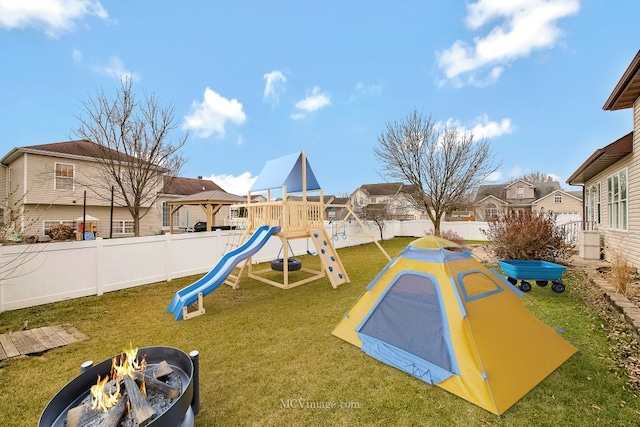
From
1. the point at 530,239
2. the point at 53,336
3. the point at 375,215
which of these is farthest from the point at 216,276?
the point at 375,215

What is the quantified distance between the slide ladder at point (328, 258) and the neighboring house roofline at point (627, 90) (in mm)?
6984

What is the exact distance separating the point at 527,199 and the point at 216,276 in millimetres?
35661

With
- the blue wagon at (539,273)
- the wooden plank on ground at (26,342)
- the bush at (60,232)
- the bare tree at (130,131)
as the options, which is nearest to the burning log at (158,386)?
the wooden plank on ground at (26,342)

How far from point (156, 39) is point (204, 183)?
61.5ft

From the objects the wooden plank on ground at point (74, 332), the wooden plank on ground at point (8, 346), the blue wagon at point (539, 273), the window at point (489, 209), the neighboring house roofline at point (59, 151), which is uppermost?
the neighboring house roofline at point (59, 151)

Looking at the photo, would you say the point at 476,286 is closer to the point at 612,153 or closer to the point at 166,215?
the point at 612,153

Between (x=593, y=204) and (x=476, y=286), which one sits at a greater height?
(x=593, y=204)

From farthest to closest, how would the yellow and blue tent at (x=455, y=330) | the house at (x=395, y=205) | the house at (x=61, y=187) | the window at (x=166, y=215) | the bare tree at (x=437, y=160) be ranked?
the window at (x=166, y=215) → the house at (x=395, y=205) → the bare tree at (x=437, y=160) → the house at (x=61, y=187) → the yellow and blue tent at (x=455, y=330)

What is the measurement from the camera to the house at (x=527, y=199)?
92.0 ft

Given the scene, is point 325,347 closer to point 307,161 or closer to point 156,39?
point 307,161

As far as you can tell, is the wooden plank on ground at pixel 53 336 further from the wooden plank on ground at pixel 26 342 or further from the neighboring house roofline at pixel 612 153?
the neighboring house roofline at pixel 612 153

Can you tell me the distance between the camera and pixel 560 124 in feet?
39.2

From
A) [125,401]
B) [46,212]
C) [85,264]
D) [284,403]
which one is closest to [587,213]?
[284,403]

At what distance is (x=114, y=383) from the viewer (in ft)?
6.31
